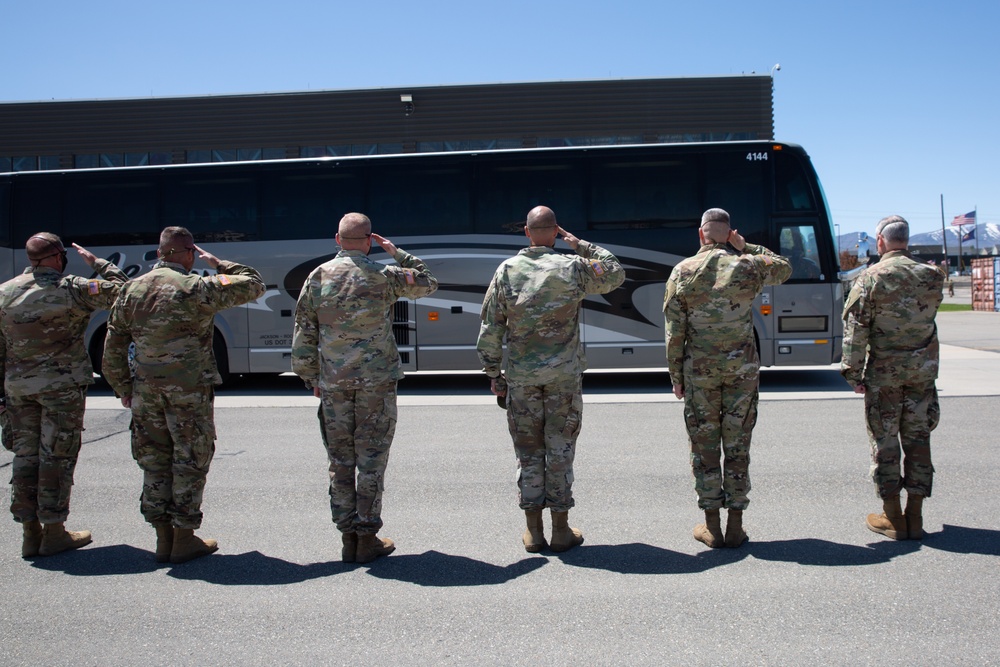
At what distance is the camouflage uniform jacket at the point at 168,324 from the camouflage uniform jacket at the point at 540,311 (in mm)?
1483

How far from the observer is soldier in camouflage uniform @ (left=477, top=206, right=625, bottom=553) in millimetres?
4684

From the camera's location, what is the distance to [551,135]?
26250 mm

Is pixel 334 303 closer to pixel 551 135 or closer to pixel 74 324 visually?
pixel 74 324

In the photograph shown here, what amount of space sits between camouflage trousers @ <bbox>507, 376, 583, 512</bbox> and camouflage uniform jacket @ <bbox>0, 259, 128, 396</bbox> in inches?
107

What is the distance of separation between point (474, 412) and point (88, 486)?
4.69 meters

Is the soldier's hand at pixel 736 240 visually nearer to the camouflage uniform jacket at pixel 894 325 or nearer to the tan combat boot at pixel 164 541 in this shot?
the camouflage uniform jacket at pixel 894 325

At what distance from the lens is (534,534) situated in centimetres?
474

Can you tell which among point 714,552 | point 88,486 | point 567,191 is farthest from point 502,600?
point 567,191

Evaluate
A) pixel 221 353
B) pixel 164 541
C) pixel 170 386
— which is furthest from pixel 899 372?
pixel 221 353

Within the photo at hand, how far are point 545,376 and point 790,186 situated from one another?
838cm

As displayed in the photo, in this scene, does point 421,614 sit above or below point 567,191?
below

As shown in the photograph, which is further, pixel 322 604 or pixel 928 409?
pixel 928 409

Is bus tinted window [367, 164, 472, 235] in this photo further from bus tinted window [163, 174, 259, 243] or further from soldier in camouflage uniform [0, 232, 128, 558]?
soldier in camouflage uniform [0, 232, 128, 558]

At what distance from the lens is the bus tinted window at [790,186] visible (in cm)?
1156
